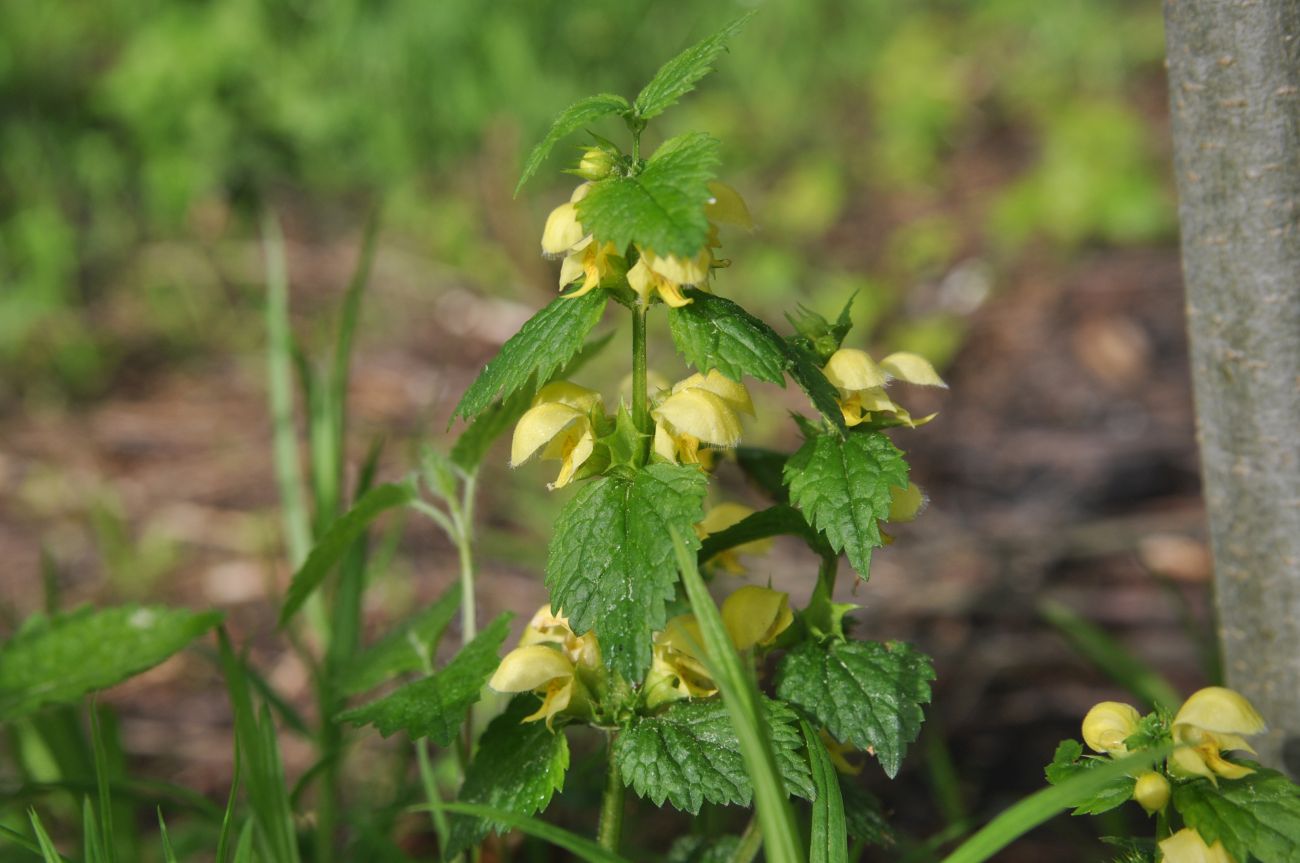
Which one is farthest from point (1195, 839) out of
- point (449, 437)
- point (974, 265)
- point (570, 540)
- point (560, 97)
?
point (560, 97)

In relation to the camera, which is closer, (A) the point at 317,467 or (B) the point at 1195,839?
(B) the point at 1195,839

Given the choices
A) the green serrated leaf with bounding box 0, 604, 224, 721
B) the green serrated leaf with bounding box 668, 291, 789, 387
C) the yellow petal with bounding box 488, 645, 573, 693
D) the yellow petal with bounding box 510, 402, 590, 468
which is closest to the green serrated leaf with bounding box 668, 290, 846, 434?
the green serrated leaf with bounding box 668, 291, 789, 387

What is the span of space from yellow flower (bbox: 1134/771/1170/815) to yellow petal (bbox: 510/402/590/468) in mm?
398

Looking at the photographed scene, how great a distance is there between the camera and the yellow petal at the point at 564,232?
71 cm

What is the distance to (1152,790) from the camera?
2.19ft

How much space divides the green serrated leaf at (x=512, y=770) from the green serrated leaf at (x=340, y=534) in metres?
0.18

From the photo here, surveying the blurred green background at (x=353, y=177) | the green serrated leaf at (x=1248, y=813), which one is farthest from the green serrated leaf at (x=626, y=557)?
the blurred green background at (x=353, y=177)

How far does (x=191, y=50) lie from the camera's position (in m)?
2.81

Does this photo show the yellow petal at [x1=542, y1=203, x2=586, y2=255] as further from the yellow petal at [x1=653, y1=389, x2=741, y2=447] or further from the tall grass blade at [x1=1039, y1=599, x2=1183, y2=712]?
the tall grass blade at [x1=1039, y1=599, x2=1183, y2=712]

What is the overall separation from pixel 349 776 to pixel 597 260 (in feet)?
3.26

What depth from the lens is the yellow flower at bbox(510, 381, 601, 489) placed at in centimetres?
74

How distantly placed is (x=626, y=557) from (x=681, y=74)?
0.29m

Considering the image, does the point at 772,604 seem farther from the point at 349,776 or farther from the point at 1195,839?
the point at 349,776

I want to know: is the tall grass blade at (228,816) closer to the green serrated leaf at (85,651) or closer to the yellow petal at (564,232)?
the green serrated leaf at (85,651)
